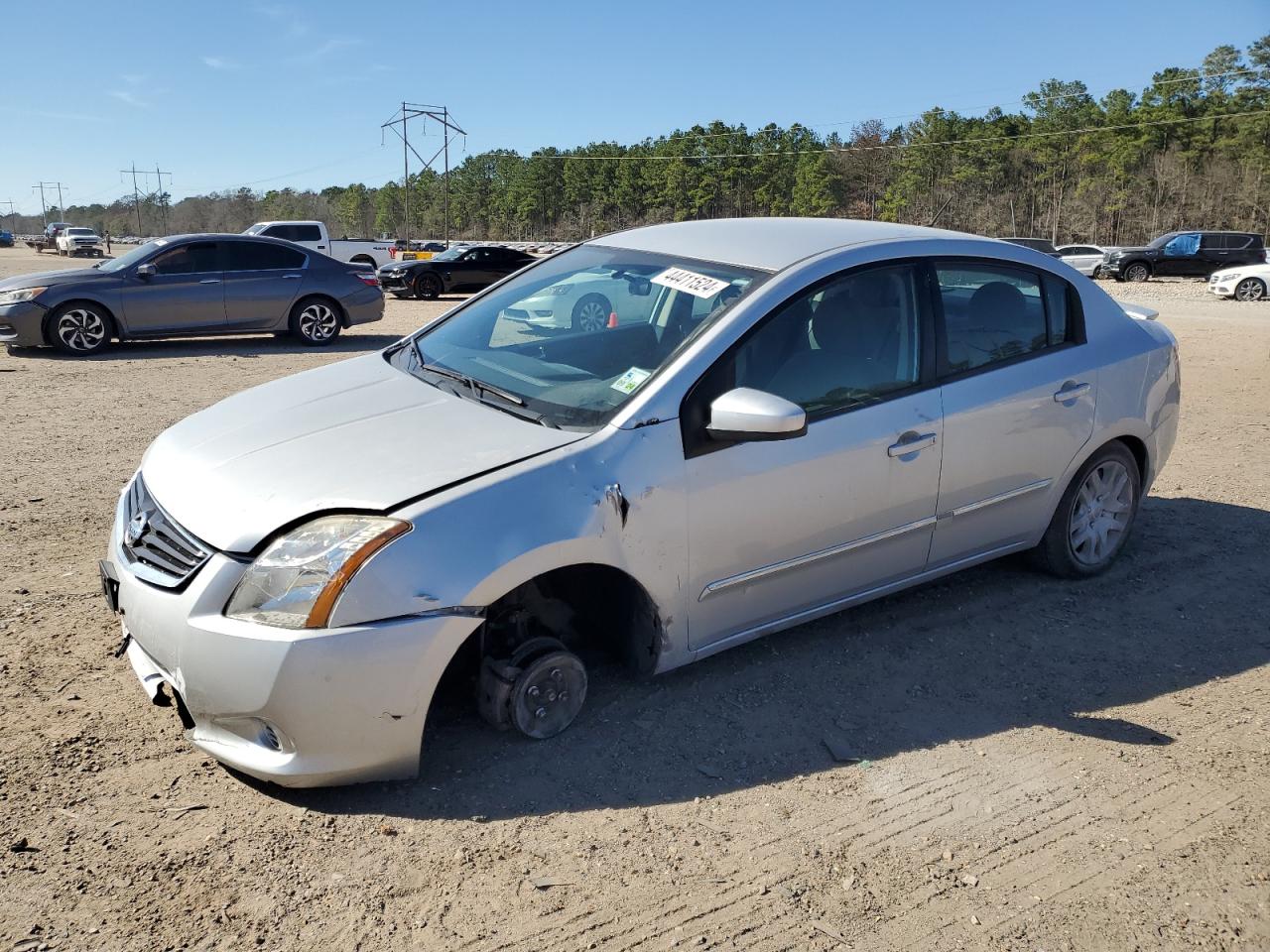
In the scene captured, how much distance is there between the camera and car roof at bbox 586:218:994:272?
4039 millimetres

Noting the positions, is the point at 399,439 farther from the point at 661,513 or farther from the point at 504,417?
the point at 661,513

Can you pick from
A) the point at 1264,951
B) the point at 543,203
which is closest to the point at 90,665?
the point at 1264,951

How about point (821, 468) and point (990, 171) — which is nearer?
point (821, 468)

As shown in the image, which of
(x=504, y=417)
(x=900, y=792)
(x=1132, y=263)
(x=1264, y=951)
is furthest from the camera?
(x=1132, y=263)

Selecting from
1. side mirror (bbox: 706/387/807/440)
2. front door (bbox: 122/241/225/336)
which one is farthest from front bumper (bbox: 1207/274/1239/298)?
side mirror (bbox: 706/387/807/440)

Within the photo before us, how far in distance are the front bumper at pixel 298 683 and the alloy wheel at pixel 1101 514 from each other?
323 cm

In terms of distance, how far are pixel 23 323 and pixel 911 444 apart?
481 inches

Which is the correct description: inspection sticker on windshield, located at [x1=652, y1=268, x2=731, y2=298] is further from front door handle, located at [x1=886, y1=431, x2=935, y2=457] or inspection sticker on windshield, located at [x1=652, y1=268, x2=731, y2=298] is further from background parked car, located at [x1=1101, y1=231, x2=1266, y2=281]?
background parked car, located at [x1=1101, y1=231, x2=1266, y2=281]

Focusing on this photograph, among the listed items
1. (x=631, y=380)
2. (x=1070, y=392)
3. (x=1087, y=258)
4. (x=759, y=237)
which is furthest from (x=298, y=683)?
(x=1087, y=258)

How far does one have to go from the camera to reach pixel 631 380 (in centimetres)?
363

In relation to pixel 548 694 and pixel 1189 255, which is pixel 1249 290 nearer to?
pixel 1189 255

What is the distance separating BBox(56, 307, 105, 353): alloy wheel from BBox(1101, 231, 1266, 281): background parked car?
3187cm

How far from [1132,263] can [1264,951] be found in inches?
1427

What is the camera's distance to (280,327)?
14148mm
